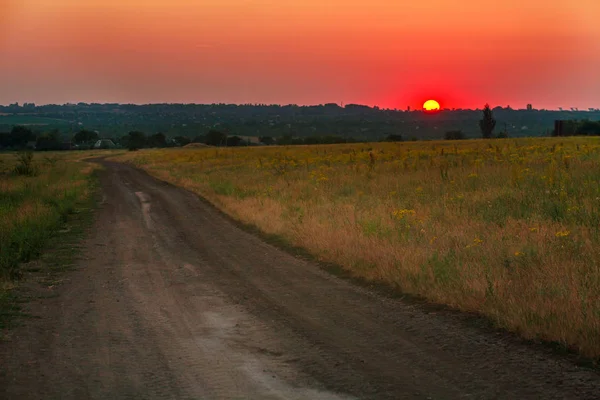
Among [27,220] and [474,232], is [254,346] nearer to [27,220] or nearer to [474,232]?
[474,232]

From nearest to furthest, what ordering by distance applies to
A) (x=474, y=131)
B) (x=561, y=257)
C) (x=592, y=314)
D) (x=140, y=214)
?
(x=592, y=314) → (x=561, y=257) → (x=140, y=214) → (x=474, y=131)

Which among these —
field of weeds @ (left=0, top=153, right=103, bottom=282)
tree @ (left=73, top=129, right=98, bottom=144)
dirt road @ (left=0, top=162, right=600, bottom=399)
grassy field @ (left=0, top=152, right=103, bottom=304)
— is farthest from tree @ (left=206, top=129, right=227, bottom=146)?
dirt road @ (left=0, top=162, right=600, bottom=399)

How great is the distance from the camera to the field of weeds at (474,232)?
8.65 metres

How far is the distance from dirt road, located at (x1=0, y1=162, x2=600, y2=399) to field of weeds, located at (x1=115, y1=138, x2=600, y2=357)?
0.57 metres

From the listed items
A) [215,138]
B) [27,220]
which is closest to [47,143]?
[215,138]

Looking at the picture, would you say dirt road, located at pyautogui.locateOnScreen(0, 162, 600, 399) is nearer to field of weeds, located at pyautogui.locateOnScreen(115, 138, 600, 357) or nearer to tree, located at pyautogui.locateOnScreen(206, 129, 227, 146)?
field of weeds, located at pyautogui.locateOnScreen(115, 138, 600, 357)

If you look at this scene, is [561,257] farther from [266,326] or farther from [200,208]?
[200,208]

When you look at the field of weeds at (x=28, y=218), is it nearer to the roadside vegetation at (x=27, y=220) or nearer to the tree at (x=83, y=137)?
the roadside vegetation at (x=27, y=220)

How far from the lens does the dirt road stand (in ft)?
20.6

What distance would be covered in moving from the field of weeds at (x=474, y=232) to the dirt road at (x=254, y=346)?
0.57m

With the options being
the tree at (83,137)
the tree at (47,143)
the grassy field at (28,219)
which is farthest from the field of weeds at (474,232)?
the tree at (83,137)

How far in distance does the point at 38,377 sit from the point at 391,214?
34.8ft

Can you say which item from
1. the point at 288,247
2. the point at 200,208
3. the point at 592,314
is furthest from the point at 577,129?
the point at 592,314

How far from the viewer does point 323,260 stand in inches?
536
